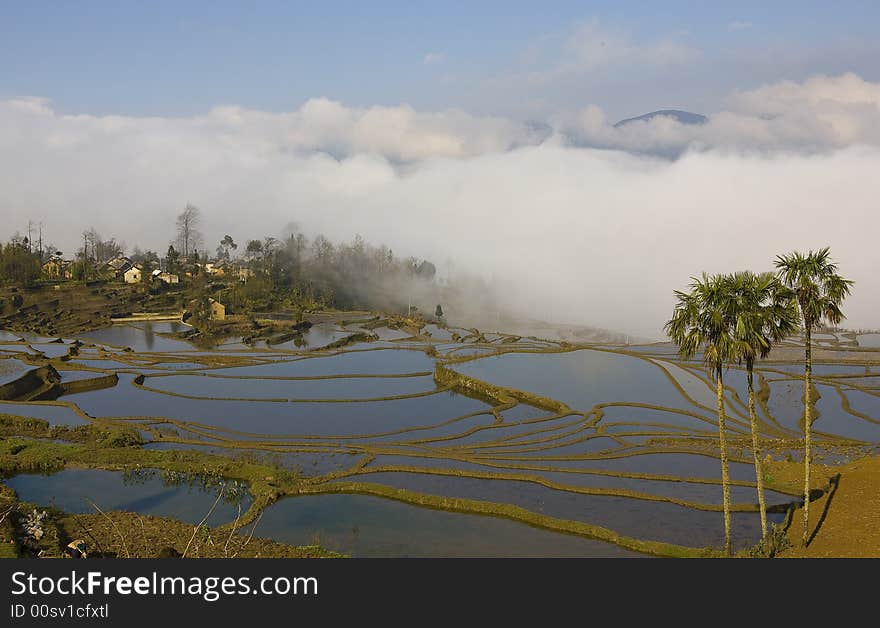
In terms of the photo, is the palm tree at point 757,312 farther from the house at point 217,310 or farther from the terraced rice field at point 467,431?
the house at point 217,310

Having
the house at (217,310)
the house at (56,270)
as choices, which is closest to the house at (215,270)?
the house at (56,270)

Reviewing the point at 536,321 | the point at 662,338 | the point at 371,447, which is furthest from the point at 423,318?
the point at 371,447

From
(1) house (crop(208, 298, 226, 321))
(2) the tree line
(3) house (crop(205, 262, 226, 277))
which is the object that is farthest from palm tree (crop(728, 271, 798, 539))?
→ (3) house (crop(205, 262, 226, 277))

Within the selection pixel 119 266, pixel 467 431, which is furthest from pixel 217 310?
pixel 467 431

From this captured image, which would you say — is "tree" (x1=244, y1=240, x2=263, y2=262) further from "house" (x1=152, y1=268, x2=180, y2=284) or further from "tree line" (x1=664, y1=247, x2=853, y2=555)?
"tree line" (x1=664, y1=247, x2=853, y2=555)

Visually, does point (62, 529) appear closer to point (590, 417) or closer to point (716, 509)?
point (716, 509)
